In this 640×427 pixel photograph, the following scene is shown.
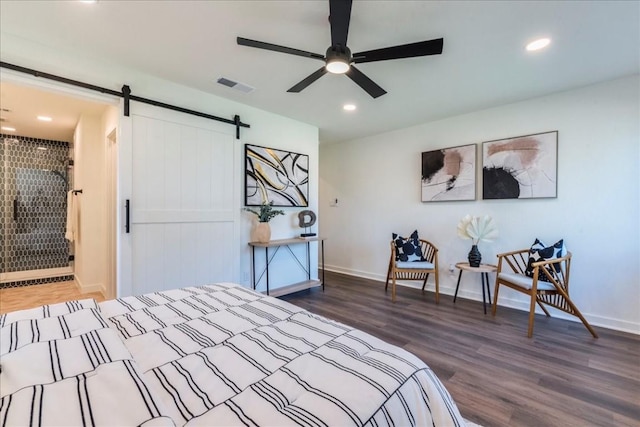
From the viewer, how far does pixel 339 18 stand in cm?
168

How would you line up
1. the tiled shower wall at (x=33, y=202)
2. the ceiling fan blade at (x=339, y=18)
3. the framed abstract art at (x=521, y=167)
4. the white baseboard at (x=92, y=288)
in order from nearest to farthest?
the ceiling fan blade at (x=339, y=18), the framed abstract art at (x=521, y=167), the white baseboard at (x=92, y=288), the tiled shower wall at (x=33, y=202)

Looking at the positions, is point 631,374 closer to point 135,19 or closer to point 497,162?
point 497,162

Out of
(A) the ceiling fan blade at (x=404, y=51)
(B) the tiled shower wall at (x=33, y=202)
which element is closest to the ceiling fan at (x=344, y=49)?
(A) the ceiling fan blade at (x=404, y=51)

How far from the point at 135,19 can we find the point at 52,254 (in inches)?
193

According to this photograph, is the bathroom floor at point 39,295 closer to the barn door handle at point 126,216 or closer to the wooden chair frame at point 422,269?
the barn door handle at point 126,216

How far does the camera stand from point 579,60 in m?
2.50

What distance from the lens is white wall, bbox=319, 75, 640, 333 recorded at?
2842 mm

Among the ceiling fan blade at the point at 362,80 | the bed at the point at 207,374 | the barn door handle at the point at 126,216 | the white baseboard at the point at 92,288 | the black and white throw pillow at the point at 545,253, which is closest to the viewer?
the bed at the point at 207,374

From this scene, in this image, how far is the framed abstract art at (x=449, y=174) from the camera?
382 cm

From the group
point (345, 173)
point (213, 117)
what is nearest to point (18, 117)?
point (213, 117)

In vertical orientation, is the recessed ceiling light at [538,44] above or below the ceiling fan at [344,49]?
above

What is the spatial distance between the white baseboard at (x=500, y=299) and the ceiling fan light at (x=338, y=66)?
10.7 feet

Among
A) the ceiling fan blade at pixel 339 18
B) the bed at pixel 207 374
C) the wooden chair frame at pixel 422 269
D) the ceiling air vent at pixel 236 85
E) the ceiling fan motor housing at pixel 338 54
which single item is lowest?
the wooden chair frame at pixel 422 269

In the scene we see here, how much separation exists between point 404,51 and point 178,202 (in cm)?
255
